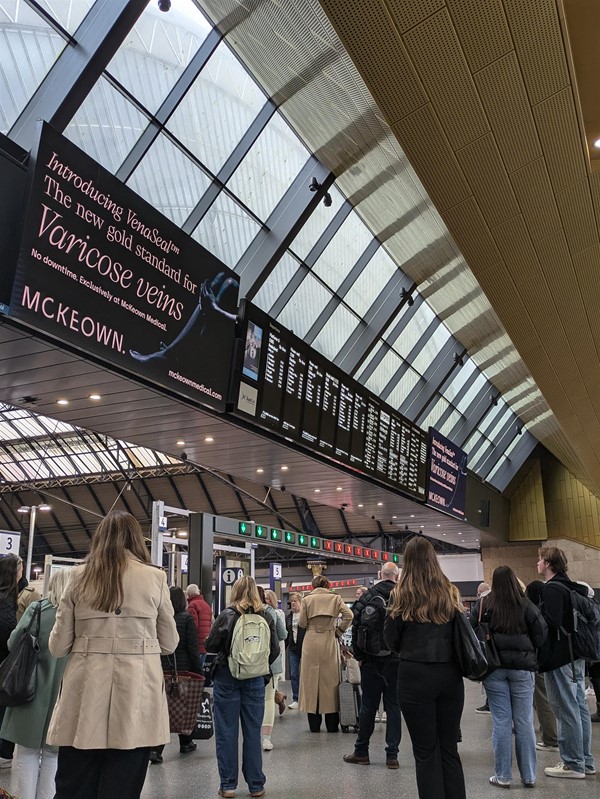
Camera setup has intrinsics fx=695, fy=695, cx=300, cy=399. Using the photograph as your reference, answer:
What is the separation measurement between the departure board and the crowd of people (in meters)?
3.16

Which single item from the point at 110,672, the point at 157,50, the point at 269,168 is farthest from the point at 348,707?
the point at 157,50

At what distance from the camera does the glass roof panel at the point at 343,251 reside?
11.3m

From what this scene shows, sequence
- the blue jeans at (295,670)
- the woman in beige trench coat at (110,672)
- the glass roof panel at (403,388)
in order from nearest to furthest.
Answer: the woman in beige trench coat at (110,672) < the blue jeans at (295,670) < the glass roof panel at (403,388)

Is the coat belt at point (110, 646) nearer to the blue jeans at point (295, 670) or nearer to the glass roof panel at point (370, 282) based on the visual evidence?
the blue jeans at point (295, 670)

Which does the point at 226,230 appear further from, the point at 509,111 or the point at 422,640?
the point at 422,640

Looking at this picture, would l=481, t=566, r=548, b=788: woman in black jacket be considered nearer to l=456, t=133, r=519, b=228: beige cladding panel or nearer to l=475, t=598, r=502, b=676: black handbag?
l=475, t=598, r=502, b=676: black handbag

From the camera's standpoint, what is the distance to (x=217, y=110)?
27.8 ft

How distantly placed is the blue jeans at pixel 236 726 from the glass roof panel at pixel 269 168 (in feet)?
20.5

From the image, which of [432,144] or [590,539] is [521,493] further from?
[432,144]

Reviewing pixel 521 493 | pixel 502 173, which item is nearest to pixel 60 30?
pixel 502 173

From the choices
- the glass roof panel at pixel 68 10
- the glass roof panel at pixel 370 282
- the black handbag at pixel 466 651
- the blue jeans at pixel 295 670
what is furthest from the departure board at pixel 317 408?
the black handbag at pixel 466 651

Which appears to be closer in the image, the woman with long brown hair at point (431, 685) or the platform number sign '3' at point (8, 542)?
the woman with long brown hair at point (431, 685)

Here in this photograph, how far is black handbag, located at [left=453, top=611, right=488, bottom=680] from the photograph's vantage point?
3.90 metres

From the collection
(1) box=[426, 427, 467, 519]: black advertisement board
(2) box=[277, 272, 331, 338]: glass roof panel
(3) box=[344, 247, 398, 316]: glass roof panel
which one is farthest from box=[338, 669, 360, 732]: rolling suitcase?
(1) box=[426, 427, 467, 519]: black advertisement board
